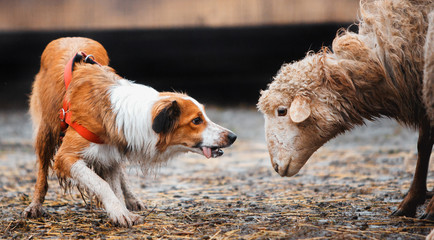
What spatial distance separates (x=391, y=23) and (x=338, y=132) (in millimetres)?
896

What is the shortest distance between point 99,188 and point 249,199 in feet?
5.48

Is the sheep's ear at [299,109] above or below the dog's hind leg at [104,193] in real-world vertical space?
above

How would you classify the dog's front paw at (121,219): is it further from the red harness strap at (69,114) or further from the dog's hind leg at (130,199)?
the dog's hind leg at (130,199)

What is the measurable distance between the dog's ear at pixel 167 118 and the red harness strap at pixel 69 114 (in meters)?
0.48

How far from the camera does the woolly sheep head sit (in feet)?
12.6

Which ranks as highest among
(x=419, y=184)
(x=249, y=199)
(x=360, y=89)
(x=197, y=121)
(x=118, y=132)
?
(x=360, y=89)

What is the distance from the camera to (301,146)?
399cm

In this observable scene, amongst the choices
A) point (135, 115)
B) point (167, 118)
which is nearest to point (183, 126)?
point (167, 118)

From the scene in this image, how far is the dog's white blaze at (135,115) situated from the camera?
4.11 meters

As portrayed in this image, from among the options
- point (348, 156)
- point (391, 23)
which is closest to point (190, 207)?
point (391, 23)

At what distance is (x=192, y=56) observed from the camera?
1407 cm

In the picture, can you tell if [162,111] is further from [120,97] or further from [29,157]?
[29,157]

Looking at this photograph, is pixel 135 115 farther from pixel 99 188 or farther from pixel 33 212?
pixel 33 212

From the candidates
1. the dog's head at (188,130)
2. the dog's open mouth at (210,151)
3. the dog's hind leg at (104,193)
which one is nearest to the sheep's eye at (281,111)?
the dog's head at (188,130)
